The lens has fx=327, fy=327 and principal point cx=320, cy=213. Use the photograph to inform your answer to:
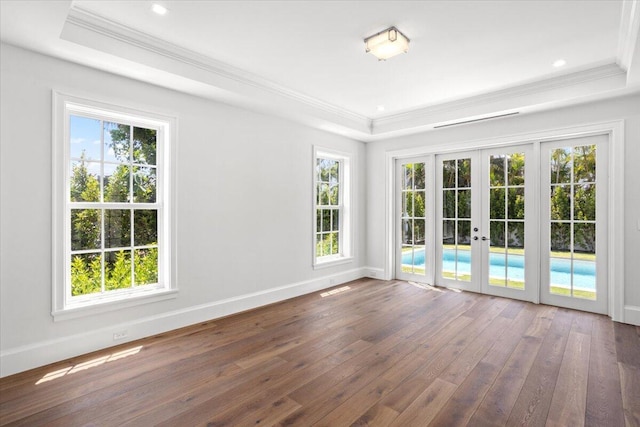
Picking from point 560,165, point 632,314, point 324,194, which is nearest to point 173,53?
point 324,194

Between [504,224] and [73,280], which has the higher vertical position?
[504,224]

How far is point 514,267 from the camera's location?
4.71 meters

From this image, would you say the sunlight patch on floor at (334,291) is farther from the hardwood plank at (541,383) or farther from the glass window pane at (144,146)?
the glass window pane at (144,146)

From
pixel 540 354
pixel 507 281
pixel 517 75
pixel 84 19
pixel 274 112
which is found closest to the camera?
pixel 84 19

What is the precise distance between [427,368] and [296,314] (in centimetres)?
179

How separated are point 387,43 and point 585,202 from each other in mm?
3354

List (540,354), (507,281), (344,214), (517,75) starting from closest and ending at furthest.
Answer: (540,354) → (517,75) → (507,281) → (344,214)

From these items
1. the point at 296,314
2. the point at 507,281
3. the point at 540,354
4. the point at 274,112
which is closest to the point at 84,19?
the point at 274,112

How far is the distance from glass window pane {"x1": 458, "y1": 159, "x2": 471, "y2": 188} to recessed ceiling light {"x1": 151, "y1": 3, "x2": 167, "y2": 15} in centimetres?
444

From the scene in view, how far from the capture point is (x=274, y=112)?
4.38 metres

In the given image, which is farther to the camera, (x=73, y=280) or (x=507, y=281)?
(x=507, y=281)

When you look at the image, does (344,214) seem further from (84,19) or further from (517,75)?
(84,19)

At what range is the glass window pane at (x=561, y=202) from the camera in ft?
14.0

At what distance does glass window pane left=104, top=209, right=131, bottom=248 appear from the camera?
3199 mm
